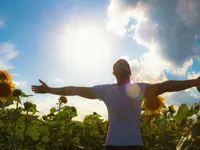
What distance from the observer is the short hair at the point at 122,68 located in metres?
4.83

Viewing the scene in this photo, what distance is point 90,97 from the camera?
17.3 ft

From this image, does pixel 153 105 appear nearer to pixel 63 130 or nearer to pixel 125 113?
pixel 63 130

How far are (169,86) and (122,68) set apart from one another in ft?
2.21

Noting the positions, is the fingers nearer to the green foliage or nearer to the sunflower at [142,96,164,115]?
the green foliage

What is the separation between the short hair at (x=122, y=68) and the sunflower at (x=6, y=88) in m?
4.09

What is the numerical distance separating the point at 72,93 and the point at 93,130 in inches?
209

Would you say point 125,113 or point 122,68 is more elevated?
point 122,68

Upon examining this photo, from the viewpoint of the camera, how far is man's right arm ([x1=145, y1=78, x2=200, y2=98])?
443cm

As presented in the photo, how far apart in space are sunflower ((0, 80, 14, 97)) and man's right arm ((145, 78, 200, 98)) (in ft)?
14.5

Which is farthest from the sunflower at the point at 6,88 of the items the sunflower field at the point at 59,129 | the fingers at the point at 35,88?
the fingers at the point at 35,88

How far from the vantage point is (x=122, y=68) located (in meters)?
4.82

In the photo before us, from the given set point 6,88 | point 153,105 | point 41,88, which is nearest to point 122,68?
point 41,88

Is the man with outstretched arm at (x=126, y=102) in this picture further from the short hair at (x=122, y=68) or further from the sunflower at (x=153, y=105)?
the sunflower at (x=153, y=105)

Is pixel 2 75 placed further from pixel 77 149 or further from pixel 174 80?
pixel 174 80
